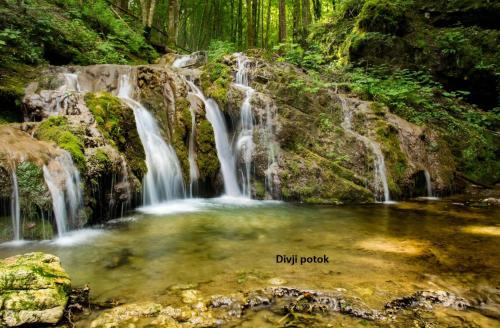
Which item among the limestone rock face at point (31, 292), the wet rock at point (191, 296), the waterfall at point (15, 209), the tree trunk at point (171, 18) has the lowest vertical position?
the wet rock at point (191, 296)

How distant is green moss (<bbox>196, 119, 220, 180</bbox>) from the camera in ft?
31.6

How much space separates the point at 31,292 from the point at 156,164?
5.51 metres

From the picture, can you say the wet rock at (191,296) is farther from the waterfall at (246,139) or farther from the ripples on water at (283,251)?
the waterfall at (246,139)

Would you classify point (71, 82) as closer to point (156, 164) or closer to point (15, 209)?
point (156, 164)

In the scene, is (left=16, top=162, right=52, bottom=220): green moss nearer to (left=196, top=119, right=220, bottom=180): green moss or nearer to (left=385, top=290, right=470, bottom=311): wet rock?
(left=196, top=119, right=220, bottom=180): green moss

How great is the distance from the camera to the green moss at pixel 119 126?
752cm

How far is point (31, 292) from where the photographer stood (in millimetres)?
3180

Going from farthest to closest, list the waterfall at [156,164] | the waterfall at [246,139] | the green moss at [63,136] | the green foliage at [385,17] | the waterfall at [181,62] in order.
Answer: the waterfall at [181,62], the green foliage at [385,17], the waterfall at [246,139], the waterfall at [156,164], the green moss at [63,136]

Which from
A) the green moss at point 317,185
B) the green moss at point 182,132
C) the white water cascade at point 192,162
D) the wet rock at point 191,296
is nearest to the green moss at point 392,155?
the green moss at point 317,185

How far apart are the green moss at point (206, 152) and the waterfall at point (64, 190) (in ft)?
12.5

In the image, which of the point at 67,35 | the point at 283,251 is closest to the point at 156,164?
the point at 283,251

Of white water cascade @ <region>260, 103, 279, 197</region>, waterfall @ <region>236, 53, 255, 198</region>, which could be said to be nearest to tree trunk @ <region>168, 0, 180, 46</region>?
waterfall @ <region>236, 53, 255, 198</region>

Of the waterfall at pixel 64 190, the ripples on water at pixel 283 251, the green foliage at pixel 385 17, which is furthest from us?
the green foliage at pixel 385 17

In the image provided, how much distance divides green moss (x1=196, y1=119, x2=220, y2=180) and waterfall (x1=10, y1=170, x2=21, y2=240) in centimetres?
460
